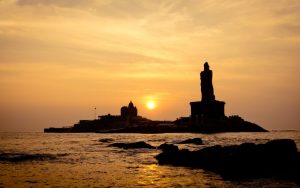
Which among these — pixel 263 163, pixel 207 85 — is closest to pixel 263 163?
pixel 263 163

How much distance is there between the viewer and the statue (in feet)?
640

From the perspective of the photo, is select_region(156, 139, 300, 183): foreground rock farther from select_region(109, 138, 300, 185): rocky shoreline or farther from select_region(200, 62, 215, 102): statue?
select_region(200, 62, 215, 102): statue

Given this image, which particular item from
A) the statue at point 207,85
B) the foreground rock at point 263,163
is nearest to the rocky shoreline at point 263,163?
the foreground rock at point 263,163

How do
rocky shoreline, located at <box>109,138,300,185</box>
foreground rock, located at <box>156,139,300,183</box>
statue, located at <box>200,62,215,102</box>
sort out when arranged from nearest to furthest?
rocky shoreline, located at <box>109,138,300,185</box> < foreground rock, located at <box>156,139,300,183</box> < statue, located at <box>200,62,215,102</box>

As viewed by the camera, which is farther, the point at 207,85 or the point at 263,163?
the point at 207,85

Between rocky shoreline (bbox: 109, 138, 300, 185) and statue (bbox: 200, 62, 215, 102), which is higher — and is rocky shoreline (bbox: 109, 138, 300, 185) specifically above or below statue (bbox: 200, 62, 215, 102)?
below

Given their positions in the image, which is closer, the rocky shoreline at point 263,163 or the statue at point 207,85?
the rocky shoreline at point 263,163

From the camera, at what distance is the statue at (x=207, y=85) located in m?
195

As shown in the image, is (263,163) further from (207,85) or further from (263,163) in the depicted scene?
(207,85)

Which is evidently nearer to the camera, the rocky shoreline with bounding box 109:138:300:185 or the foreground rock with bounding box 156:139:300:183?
the rocky shoreline with bounding box 109:138:300:185

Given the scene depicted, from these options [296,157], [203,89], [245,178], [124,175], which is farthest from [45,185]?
[203,89]

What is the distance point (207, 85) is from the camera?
641 ft

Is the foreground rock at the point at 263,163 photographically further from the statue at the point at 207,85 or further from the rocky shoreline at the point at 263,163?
the statue at the point at 207,85

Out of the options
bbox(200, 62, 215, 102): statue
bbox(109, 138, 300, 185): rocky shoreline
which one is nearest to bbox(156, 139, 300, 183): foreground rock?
bbox(109, 138, 300, 185): rocky shoreline
